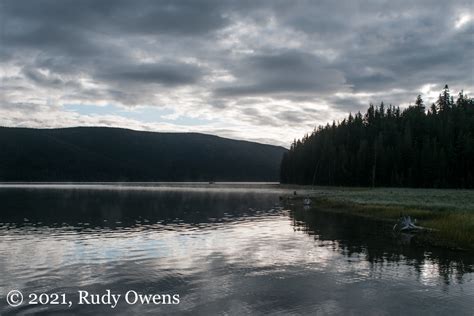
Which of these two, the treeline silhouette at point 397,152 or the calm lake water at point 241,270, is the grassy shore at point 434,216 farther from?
the treeline silhouette at point 397,152

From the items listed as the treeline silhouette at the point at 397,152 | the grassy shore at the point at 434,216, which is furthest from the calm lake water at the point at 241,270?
the treeline silhouette at the point at 397,152

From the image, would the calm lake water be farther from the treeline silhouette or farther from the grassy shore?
the treeline silhouette

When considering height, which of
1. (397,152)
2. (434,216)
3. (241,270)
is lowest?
(241,270)

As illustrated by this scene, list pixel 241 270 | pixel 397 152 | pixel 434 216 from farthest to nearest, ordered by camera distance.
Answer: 1. pixel 397 152
2. pixel 434 216
3. pixel 241 270

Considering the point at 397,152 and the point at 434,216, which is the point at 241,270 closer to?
the point at 434,216

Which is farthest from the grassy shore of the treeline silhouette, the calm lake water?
the treeline silhouette

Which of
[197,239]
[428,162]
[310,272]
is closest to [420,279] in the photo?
[310,272]

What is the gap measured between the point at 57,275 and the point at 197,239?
15402mm

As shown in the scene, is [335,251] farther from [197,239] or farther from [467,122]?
[467,122]

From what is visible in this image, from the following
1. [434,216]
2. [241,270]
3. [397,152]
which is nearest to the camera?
[241,270]

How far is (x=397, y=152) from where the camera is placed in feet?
465

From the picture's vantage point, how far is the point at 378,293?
20.5 meters

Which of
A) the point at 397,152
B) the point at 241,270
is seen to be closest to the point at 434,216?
the point at 241,270

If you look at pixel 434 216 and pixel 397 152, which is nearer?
pixel 434 216
